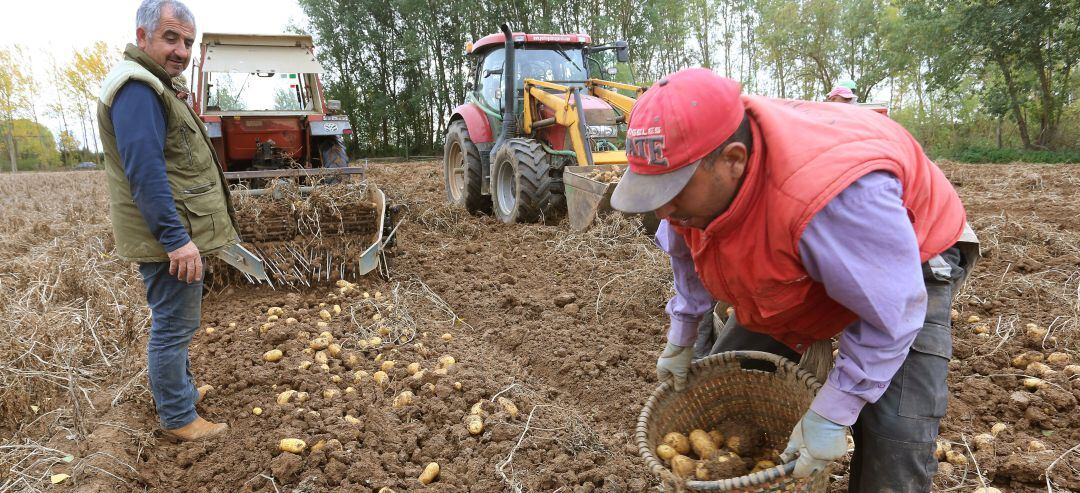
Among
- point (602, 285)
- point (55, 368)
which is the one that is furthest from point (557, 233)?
point (55, 368)

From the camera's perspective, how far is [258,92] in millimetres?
7973

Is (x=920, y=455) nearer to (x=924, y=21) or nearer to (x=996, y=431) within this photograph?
(x=996, y=431)

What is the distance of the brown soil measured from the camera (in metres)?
2.41

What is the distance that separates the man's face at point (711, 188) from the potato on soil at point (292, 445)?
1.86 m

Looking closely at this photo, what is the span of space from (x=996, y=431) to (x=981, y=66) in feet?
59.2

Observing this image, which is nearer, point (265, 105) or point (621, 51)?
point (621, 51)

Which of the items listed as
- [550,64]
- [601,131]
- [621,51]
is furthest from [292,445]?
[621,51]

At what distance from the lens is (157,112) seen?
91.3 inches

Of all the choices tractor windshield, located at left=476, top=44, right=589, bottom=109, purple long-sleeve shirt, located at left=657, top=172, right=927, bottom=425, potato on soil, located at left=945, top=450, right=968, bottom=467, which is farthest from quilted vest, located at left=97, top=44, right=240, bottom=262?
tractor windshield, located at left=476, top=44, right=589, bottom=109

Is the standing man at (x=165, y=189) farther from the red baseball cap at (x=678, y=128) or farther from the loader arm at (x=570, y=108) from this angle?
the loader arm at (x=570, y=108)

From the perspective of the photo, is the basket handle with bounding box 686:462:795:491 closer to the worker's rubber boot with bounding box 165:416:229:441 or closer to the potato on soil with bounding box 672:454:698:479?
the potato on soil with bounding box 672:454:698:479

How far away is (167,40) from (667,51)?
81.1 feet

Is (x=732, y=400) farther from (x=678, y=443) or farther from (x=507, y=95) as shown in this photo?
(x=507, y=95)

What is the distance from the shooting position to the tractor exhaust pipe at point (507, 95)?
6629mm
